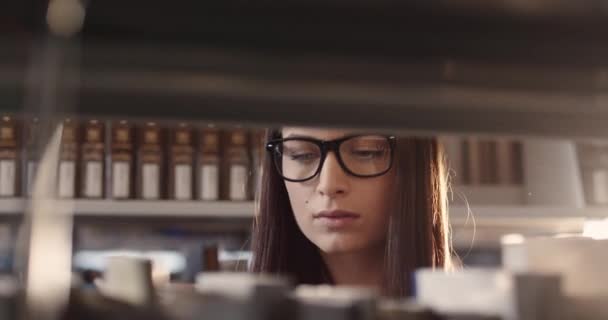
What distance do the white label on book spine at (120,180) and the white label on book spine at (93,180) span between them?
3 centimetres

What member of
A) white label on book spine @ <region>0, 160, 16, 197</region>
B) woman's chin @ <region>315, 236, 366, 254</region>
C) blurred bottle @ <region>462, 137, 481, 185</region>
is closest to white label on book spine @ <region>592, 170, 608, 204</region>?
blurred bottle @ <region>462, 137, 481, 185</region>

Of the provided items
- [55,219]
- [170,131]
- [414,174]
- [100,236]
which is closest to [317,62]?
[55,219]

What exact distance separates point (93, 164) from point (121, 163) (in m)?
0.07

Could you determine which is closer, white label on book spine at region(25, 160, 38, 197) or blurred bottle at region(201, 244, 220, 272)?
white label on book spine at region(25, 160, 38, 197)

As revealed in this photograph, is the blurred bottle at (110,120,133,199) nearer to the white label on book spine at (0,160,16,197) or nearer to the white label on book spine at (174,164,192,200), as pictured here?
the white label on book spine at (174,164,192,200)

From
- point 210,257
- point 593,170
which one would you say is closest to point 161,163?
point 210,257

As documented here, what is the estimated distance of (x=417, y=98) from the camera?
0.96 feet

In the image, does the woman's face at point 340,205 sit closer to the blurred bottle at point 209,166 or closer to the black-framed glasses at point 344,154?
the black-framed glasses at point 344,154

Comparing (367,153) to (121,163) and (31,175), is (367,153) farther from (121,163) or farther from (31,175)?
(121,163)

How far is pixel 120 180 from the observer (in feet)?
5.46

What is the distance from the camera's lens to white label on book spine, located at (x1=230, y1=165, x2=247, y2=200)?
69.3 inches

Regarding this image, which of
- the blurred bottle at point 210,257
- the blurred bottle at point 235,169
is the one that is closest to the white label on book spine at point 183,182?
the blurred bottle at point 235,169

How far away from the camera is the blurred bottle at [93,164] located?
1.65 metres

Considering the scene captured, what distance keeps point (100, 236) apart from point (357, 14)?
1.86 m
